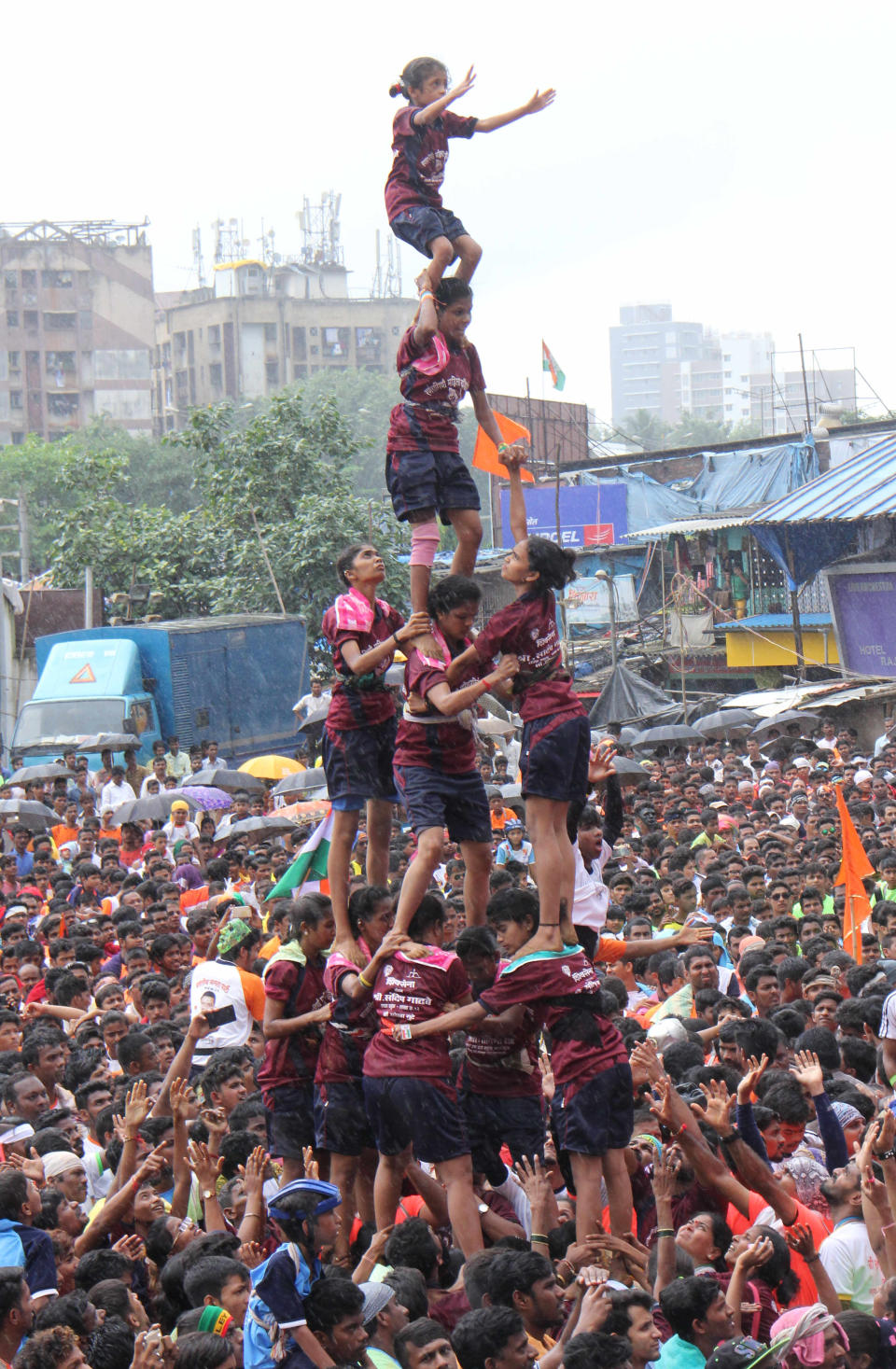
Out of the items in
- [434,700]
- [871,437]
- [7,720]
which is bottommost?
[7,720]

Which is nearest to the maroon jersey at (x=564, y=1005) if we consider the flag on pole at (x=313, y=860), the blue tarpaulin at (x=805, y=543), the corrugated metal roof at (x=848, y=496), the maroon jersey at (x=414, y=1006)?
the maroon jersey at (x=414, y=1006)

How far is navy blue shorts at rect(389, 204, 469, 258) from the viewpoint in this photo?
6828mm

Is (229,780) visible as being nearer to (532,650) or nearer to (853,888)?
(853,888)

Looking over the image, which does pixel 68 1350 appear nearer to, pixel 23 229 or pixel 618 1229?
pixel 618 1229

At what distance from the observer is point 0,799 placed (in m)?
15.8

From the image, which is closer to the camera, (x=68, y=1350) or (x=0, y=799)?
(x=68, y=1350)

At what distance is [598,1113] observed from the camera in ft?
18.4

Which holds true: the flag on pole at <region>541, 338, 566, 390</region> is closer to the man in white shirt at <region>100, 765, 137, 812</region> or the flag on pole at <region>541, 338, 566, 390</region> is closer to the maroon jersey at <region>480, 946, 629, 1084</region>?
the man in white shirt at <region>100, 765, 137, 812</region>

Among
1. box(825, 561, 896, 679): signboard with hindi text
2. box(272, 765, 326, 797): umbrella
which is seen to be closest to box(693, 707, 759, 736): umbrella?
box(825, 561, 896, 679): signboard with hindi text

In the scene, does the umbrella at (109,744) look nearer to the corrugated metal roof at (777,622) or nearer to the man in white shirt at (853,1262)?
the corrugated metal roof at (777,622)

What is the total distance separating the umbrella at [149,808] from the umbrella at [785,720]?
745cm

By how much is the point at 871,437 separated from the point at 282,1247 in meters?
30.7

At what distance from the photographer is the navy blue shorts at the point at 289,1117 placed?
6.34 m

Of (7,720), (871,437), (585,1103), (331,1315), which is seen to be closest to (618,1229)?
(585,1103)
